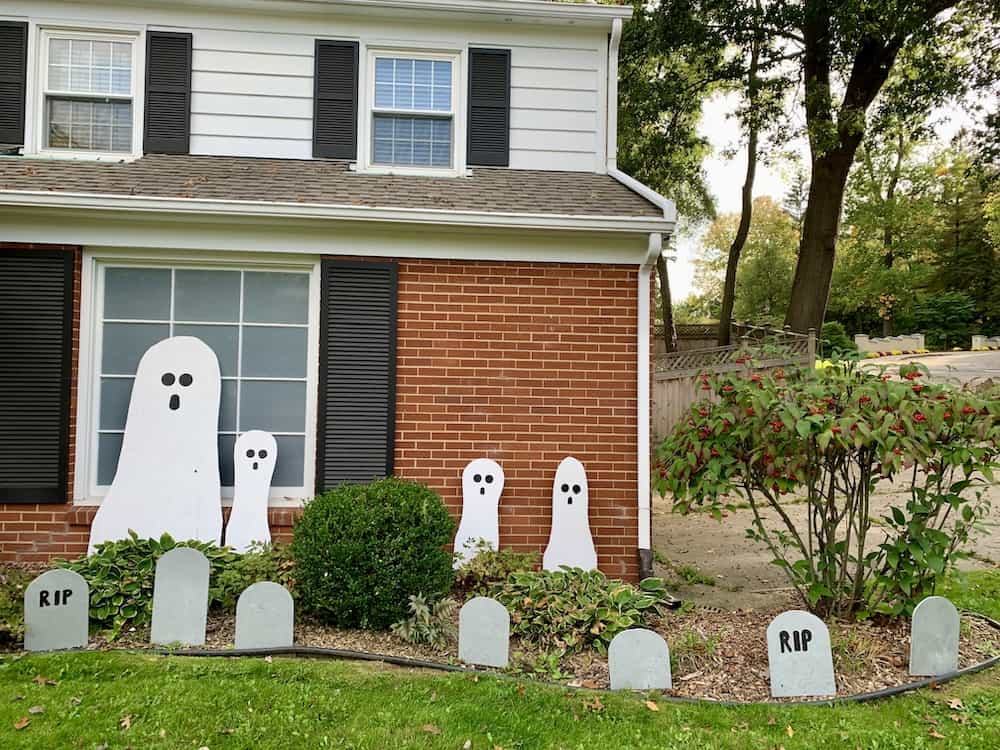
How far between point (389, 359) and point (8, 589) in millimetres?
2900

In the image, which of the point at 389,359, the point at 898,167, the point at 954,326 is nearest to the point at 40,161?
the point at 389,359

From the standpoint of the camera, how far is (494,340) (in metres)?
5.43

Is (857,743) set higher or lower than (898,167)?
lower

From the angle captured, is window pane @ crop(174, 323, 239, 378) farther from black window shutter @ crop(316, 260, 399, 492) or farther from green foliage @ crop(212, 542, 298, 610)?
green foliage @ crop(212, 542, 298, 610)

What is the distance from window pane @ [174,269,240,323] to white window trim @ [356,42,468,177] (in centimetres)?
156

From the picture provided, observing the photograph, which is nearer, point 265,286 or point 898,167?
point 265,286

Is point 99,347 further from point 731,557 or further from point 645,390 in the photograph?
point 731,557

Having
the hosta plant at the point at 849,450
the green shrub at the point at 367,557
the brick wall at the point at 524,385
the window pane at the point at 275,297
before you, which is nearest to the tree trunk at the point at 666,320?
the brick wall at the point at 524,385

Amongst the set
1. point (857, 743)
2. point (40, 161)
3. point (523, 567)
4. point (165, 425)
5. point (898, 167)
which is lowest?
point (857, 743)

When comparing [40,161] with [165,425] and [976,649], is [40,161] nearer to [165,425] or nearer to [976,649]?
[165,425]

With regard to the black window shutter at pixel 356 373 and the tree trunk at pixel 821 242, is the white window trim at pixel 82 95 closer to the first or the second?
the black window shutter at pixel 356 373

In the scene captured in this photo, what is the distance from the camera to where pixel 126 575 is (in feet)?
14.2

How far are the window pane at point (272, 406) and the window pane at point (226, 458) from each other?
0.14 meters

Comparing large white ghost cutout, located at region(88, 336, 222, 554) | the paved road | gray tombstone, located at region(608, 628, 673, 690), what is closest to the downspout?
gray tombstone, located at region(608, 628, 673, 690)
